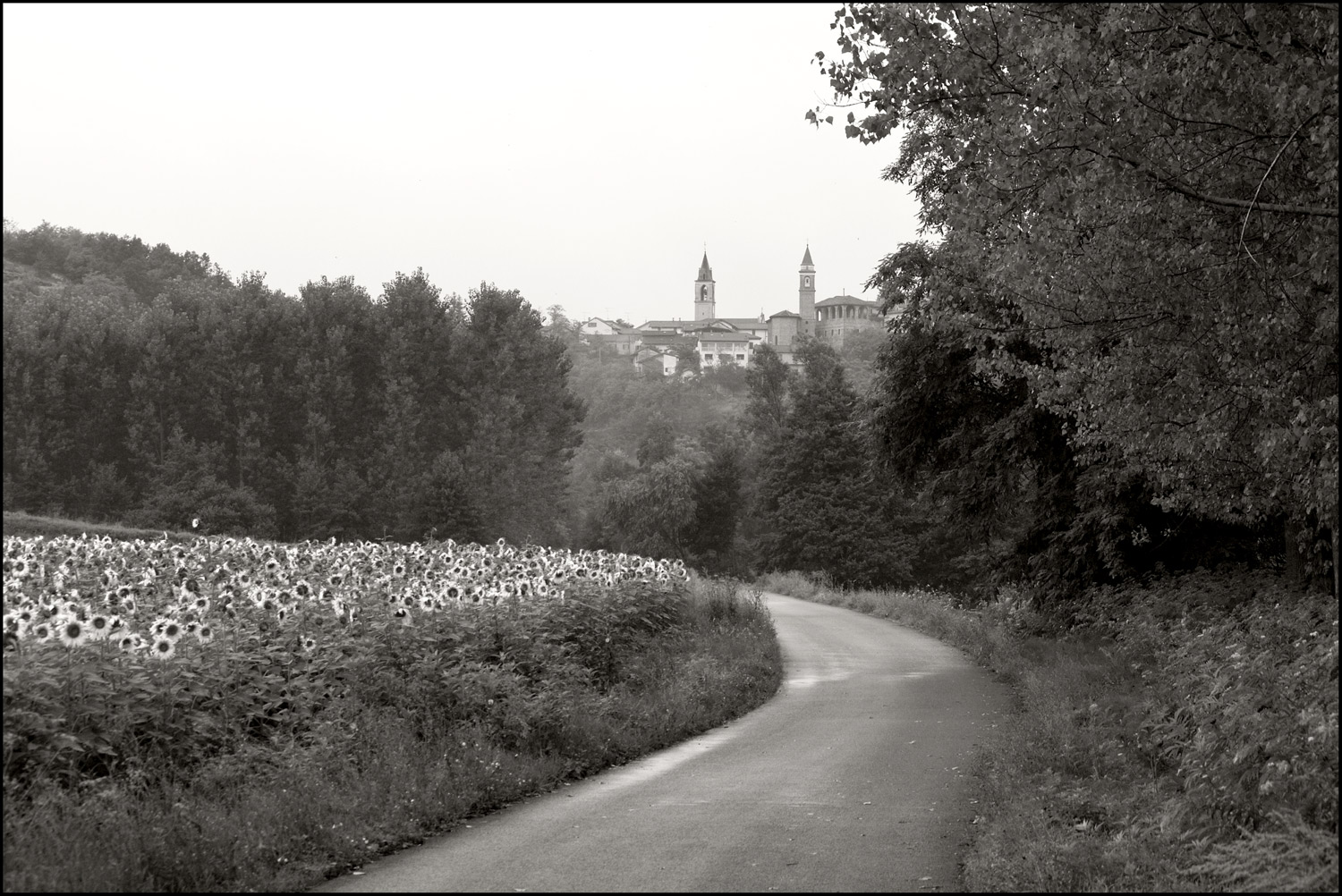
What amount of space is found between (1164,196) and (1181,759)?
4372 millimetres

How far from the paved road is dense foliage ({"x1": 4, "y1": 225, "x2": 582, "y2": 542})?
109ft

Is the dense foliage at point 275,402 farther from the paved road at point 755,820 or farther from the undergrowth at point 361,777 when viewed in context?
the paved road at point 755,820

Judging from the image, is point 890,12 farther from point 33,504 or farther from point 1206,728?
point 33,504

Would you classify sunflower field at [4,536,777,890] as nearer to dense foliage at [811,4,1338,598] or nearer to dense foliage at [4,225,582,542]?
dense foliage at [811,4,1338,598]

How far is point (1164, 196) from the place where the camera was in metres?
10.3

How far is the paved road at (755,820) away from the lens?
7641mm

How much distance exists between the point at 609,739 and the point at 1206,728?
5418mm

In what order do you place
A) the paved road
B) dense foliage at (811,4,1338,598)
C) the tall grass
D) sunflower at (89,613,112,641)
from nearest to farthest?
1. the tall grass
2. the paved road
3. sunflower at (89,613,112,641)
4. dense foliage at (811,4,1338,598)

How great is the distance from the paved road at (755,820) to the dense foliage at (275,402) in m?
33.2

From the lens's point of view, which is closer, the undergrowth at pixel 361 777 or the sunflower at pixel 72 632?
the undergrowth at pixel 361 777

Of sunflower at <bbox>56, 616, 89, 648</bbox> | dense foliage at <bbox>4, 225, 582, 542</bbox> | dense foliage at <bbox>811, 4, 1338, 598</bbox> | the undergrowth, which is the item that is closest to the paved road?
the undergrowth

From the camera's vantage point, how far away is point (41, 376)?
44.5 metres

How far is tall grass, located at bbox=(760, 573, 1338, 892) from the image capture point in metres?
7.29

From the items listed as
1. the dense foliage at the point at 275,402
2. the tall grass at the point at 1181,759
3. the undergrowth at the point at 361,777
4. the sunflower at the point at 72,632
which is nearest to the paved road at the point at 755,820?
the undergrowth at the point at 361,777
